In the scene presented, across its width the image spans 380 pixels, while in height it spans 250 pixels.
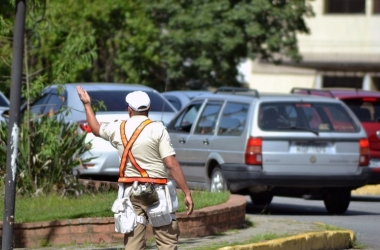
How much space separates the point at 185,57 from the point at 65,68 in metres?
20.4

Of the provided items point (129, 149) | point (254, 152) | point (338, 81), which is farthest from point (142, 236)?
point (338, 81)

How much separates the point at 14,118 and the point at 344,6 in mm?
40038

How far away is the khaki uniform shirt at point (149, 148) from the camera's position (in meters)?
7.11

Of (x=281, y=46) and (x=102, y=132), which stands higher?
(x=102, y=132)

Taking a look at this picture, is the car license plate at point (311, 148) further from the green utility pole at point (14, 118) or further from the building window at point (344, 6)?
Answer: the building window at point (344, 6)

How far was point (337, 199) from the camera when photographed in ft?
43.7

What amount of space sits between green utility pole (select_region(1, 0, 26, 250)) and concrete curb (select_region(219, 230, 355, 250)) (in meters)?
1.92

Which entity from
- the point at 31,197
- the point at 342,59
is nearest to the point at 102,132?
the point at 31,197

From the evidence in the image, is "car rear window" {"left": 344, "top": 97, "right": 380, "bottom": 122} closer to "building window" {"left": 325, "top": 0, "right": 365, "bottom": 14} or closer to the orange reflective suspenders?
the orange reflective suspenders

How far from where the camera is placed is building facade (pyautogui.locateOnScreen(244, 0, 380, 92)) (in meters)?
45.8

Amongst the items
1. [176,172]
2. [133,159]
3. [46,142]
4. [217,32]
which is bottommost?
[217,32]

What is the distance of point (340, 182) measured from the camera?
498 inches

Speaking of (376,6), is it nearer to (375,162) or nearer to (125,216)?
(375,162)

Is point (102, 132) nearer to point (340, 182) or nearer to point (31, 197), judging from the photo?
point (31, 197)
